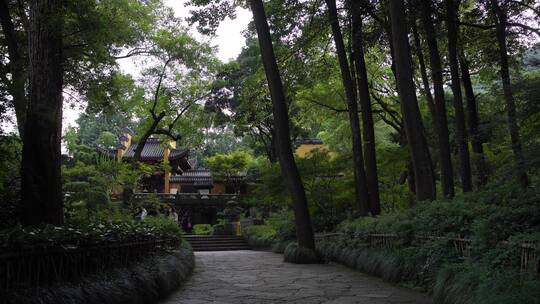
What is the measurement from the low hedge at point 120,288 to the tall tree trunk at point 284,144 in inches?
186

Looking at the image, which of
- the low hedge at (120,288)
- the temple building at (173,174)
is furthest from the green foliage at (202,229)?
the low hedge at (120,288)

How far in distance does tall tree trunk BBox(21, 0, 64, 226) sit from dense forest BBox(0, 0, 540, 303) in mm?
21

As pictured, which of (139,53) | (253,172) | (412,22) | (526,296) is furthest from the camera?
(253,172)

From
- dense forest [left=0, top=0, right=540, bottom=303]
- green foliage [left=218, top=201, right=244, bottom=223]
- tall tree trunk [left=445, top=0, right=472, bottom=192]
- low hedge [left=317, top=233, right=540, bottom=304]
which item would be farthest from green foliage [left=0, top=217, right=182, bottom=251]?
green foliage [left=218, top=201, right=244, bottom=223]

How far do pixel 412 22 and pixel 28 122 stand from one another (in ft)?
32.4

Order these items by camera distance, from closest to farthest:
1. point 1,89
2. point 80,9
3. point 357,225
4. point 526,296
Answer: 1. point 526,296
2. point 1,89
3. point 80,9
4. point 357,225

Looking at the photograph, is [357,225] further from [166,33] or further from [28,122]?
[166,33]

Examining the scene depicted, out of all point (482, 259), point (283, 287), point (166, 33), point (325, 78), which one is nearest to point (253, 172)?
point (166, 33)

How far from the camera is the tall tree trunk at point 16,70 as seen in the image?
7.38 meters

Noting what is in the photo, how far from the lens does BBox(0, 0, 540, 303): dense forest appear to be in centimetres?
603

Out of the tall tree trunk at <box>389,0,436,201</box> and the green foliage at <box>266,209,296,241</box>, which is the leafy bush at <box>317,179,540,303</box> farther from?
the green foliage at <box>266,209,296,241</box>

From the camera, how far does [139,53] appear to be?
63.9 feet

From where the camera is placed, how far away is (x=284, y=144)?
12.8 meters

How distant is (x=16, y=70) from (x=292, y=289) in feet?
20.2
